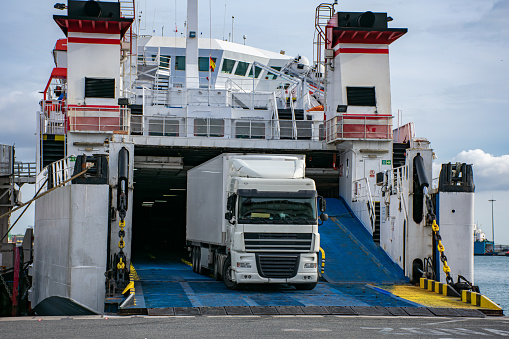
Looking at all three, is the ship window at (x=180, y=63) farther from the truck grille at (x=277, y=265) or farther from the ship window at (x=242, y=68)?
the truck grille at (x=277, y=265)

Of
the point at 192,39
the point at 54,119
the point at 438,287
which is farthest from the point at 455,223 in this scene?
the point at 192,39

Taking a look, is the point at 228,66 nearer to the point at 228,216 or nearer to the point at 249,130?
the point at 249,130

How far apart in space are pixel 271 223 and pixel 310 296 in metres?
2.24

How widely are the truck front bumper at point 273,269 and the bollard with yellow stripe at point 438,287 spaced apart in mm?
3547

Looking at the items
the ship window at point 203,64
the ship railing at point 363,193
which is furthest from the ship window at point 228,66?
the ship railing at point 363,193

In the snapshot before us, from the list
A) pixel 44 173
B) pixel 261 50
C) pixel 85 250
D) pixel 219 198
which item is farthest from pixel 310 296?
pixel 261 50

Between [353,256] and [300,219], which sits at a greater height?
[300,219]

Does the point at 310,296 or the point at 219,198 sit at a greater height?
the point at 219,198

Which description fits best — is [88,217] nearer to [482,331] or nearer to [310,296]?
[310,296]

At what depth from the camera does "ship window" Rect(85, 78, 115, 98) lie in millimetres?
30906

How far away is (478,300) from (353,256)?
7175 mm

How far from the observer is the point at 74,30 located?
31.0 meters

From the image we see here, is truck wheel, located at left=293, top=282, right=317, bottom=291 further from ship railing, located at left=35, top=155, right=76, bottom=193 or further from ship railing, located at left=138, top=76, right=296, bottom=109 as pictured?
ship railing, located at left=138, top=76, right=296, bottom=109

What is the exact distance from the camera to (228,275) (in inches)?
774
